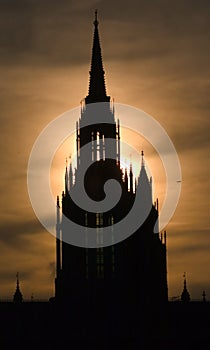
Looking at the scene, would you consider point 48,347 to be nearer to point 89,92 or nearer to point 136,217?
point 136,217

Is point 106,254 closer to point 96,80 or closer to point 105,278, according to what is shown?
point 105,278

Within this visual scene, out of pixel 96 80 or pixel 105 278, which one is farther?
pixel 96 80

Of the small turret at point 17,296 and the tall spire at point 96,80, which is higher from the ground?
the tall spire at point 96,80

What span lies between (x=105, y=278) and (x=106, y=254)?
269 cm

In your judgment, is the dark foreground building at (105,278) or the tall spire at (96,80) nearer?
the dark foreground building at (105,278)

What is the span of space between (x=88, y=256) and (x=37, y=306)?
862 cm

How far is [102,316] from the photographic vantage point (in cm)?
14638

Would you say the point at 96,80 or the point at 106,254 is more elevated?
the point at 96,80

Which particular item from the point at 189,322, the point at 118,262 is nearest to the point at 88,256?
the point at 118,262

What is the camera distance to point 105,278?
147 metres

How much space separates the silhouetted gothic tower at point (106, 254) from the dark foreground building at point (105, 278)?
110 mm

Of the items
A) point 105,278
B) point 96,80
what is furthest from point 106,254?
point 96,80

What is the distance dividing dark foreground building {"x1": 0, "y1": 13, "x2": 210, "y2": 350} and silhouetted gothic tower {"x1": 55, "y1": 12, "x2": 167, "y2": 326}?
4.3 inches

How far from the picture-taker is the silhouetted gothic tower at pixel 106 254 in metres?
146
